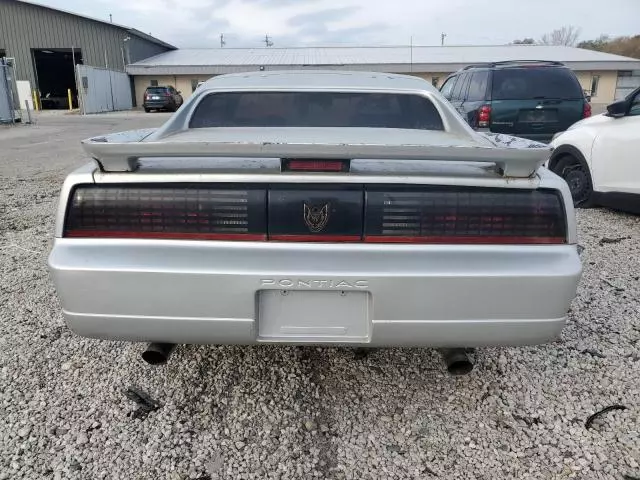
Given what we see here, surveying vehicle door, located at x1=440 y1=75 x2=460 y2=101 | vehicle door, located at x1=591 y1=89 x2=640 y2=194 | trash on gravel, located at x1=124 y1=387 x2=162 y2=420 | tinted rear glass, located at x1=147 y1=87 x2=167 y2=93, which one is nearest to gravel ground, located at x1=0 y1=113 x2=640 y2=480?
trash on gravel, located at x1=124 y1=387 x2=162 y2=420

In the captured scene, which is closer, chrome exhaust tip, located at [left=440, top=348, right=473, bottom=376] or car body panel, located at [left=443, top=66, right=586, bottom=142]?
chrome exhaust tip, located at [left=440, top=348, right=473, bottom=376]

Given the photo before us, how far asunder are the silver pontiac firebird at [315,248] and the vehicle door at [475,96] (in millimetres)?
6631

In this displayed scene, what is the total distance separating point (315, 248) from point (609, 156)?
466 cm

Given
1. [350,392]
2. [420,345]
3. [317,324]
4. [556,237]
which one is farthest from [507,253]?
[350,392]

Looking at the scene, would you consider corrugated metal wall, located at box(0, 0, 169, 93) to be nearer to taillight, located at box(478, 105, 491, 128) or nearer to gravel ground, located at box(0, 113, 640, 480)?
taillight, located at box(478, 105, 491, 128)

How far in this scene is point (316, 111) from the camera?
133 inches

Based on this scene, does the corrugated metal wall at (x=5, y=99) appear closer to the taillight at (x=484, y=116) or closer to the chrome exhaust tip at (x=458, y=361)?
the taillight at (x=484, y=116)

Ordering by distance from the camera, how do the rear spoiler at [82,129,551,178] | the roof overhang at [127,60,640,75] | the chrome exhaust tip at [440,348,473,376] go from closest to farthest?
the rear spoiler at [82,129,551,178]
the chrome exhaust tip at [440,348,473,376]
the roof overhang at [127,60,640,75]

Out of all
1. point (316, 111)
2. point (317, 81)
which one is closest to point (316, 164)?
point (316, 111)

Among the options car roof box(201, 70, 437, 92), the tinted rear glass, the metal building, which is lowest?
the tinted rear glass

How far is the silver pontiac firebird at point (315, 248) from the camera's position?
2.05 m

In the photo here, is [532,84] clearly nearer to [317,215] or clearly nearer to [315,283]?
[317,215]

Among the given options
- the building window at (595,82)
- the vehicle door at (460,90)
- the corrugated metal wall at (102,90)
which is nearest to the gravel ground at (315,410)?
the vehicle door at (460,90)

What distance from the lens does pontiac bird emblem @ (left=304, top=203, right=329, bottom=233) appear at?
2.06 meters
